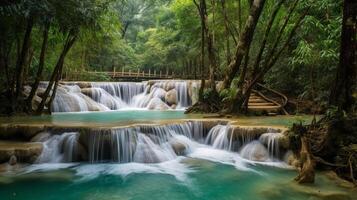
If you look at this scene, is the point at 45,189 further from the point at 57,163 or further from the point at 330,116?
the point at 330,116

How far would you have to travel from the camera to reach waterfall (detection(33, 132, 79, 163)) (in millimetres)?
7994

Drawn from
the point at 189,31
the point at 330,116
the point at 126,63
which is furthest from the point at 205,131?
the point at 126,63

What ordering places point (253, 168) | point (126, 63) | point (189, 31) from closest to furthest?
1. point (253, 168)
2. point (189, 31)
3. point (126, 63)

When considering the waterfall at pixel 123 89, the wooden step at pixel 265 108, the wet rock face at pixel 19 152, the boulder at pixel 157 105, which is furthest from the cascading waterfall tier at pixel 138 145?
the waterfall at pixel 123 89

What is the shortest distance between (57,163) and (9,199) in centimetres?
233

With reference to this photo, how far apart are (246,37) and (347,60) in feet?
16.6

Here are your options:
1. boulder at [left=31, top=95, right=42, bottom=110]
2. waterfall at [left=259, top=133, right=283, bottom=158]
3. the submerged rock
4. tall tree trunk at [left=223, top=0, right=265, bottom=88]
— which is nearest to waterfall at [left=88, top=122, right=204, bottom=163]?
the submerged rock

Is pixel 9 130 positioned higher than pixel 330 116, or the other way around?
pixel 330 116

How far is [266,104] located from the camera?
14.6 m

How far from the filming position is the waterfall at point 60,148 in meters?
7.99

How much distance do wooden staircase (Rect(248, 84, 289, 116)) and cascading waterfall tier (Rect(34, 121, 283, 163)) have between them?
4.40m

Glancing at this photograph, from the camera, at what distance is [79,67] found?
27.0 m

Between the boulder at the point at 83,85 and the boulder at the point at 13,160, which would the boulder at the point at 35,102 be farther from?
the boulder at the point at 13,160

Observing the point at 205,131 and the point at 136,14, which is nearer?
the point at 205,131
